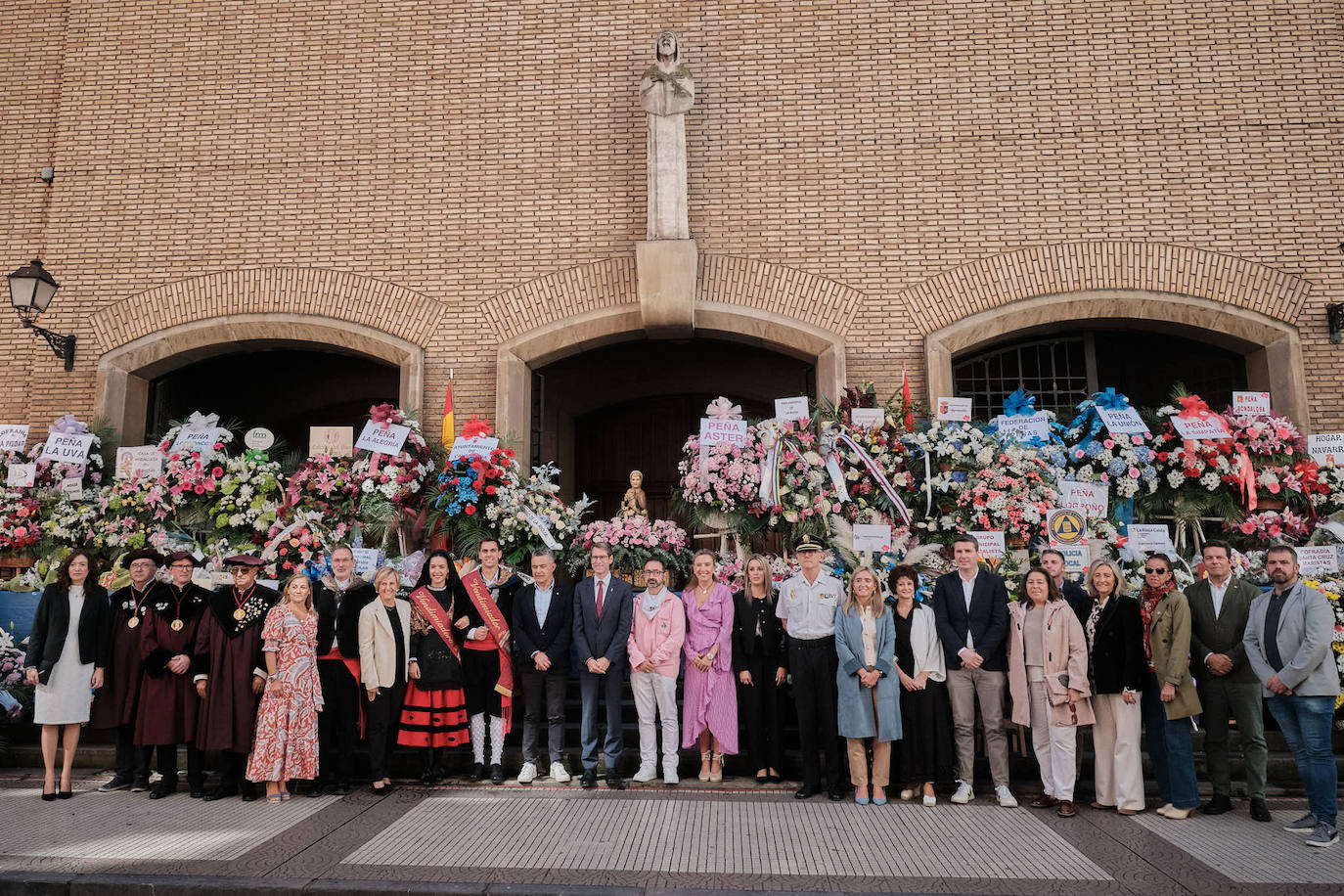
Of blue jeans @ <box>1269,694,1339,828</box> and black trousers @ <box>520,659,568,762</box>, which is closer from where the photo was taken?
blue jeans @ <box>1269,694,1339,828</box>

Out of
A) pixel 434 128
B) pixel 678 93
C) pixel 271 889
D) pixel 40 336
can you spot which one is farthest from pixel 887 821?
pixel 40 336

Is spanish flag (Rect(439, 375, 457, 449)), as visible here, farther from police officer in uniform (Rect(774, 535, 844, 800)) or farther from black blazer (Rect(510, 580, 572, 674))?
police officer in uniform (Rect(774, 535, 844, 800))

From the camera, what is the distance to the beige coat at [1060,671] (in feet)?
20.4

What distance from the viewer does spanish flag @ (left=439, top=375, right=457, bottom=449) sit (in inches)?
398

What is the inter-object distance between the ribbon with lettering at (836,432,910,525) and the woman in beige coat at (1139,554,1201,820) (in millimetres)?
2797

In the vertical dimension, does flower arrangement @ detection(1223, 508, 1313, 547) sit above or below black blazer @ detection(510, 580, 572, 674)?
above

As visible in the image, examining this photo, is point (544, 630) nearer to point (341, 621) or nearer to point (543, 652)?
point (543, 652)

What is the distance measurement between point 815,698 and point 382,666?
10.6 feet

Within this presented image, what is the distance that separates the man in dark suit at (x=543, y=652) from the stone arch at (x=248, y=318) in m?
4.21

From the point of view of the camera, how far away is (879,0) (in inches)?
433

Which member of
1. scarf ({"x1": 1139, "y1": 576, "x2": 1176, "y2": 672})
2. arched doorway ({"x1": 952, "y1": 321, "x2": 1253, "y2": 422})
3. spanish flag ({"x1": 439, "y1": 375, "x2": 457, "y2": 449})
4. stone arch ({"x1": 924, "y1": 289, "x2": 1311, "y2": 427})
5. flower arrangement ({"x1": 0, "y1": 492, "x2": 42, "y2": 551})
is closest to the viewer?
scarf ({"x1": 1139, "y1": 576, "x2": 1176, "y2": 672})

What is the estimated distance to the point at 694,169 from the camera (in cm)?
1073

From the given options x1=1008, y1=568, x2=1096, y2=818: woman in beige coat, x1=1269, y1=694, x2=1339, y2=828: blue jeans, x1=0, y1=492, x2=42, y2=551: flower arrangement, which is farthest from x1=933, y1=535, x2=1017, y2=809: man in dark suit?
x1=0, y1=492, x2=42, y2=551: flower arrangement

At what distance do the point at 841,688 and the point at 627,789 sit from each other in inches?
69.0
